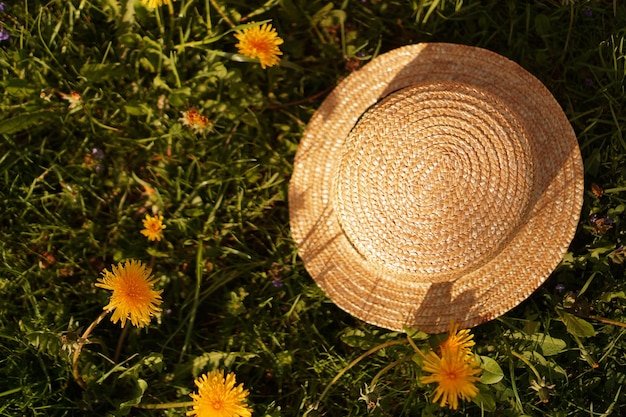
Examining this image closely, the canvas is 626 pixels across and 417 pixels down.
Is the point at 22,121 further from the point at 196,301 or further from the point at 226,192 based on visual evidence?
the point at 196,301

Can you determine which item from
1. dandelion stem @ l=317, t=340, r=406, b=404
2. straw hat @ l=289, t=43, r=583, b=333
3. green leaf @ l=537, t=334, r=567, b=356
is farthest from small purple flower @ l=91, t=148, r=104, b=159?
green leaf @ l=537, t=334, r=567, b=356

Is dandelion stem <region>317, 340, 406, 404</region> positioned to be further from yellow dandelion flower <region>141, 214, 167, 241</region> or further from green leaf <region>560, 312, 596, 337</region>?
yellow dandelion flower <region>141, 214, 167, 241</region>

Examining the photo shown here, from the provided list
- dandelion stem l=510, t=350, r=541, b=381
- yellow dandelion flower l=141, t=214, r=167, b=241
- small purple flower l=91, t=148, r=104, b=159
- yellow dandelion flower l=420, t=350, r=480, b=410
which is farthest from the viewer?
small purple flower l=91, t=148, r=104, b=159

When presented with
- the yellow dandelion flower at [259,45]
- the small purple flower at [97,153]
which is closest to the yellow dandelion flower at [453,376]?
the yellow dandelion flower at [259,45]

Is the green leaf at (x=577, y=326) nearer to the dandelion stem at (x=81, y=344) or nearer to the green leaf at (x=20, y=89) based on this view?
the dandelion stem at (x=81, y=344)

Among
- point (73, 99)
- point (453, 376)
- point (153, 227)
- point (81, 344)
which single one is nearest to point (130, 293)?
point (81, 344)

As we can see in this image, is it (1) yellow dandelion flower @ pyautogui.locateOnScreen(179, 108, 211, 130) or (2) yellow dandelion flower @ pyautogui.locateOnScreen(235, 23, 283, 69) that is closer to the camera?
(2) yellow dandelion flower @ pyautogui.locateOnScreen(235, 23, 283, 69)

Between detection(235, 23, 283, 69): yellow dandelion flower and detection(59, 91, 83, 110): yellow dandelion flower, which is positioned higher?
detection(235, 23, 283, 69): yellow dandelion flower

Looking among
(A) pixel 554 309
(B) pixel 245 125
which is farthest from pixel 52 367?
(A) pixel 554 309
